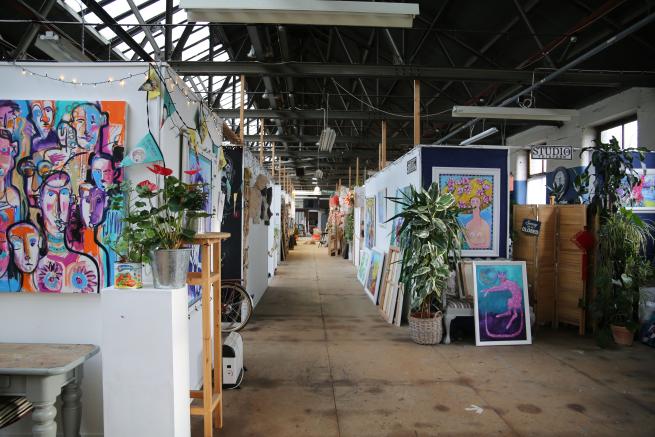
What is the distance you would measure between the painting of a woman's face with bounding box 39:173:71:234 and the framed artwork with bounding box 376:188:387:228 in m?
5.37

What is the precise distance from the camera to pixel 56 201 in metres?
2.53

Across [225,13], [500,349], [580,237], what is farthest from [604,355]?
[225,13]

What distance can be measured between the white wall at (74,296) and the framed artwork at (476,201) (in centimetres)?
379

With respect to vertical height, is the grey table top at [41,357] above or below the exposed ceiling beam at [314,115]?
below

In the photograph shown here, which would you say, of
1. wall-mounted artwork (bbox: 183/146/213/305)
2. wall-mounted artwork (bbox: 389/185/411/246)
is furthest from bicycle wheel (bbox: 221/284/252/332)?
wall-mounted artwork (bbox: 389/185/411/246)

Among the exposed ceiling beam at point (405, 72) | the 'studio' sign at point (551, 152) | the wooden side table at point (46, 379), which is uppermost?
the exposed ceiling beam at point (405, 72)

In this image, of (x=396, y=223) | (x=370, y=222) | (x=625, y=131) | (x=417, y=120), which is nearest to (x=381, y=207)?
(x=370, y=222)

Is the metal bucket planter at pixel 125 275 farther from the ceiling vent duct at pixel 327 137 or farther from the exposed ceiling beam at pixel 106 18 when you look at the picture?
the ceiling vent duct at pixel 327 137

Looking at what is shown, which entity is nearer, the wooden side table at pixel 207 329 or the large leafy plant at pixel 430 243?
the wooden side table at pixel 207 329

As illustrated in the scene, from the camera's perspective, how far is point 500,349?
14.9 feet

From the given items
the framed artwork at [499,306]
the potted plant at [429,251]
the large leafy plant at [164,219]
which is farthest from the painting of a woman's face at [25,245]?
the framed artwork at [499,306]

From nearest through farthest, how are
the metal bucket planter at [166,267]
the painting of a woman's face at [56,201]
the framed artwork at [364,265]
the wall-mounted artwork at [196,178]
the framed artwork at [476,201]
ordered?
the metal bucket planter at [166,267] < the painting of a woman's face at [56,201] < the wall-mounted artwork at [196,178] < the framed artwork at [476,201] < the framed artwork at [364,265]

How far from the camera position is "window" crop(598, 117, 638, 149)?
24.4 ft

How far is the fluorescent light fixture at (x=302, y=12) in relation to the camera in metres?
2.78
